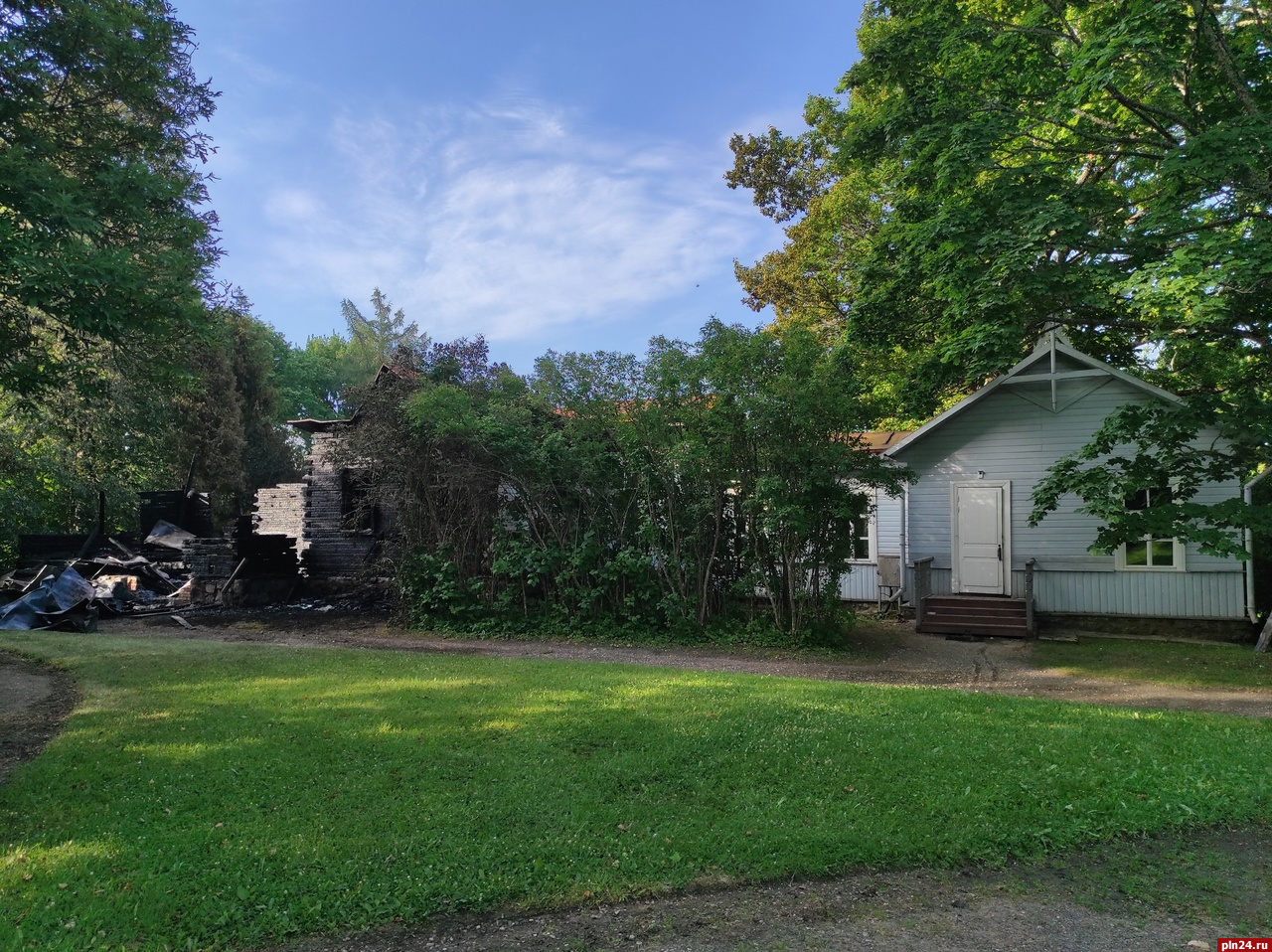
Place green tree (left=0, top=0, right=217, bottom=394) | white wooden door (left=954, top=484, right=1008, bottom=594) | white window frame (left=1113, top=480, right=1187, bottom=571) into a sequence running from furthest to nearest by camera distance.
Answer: white wooden door (left=954, top=484, right=1008, bottom=594) < white window frame (left=1113, top=480, right=1187, bottom=571) < green tree (left=0, top=0, right=217, bottom=394)

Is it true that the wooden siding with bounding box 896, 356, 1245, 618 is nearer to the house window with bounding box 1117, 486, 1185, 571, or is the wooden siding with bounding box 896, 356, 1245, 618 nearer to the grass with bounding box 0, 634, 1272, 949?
the house window with bounding box 1117, 486, 1185, 571

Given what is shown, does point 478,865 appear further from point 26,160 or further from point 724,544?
point 724,544

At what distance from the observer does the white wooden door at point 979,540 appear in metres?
15.1

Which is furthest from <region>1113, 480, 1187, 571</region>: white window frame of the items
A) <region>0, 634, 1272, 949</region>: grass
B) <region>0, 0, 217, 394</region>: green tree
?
<region>0, 0, 217, 394</region>: green tree

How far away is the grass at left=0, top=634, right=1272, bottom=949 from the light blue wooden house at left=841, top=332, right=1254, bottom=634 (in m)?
7.54

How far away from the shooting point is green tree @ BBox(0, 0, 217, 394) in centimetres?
741

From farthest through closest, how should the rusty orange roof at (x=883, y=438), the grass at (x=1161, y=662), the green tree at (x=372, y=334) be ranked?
the green tree at (x=372, y=334) < the rusty orange roof at (x=883, y=438) < the grass at (x=1161, y=662)

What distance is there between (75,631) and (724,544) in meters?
11.8

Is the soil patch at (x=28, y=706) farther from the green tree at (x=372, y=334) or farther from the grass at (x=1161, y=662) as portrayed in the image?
the green tree at (x=372, y=334)

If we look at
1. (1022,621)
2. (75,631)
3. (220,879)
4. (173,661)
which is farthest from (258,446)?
(220,879)

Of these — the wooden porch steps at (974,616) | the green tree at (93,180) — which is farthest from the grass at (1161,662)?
the green tree at (93,180)

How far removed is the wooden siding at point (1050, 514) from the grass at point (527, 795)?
7624 mm

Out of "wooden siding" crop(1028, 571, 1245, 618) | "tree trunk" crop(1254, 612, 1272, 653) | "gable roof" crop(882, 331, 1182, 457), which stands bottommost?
"tree trunk" crop(1254, 612, 1272, 653)

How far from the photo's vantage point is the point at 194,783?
16.6 ft
